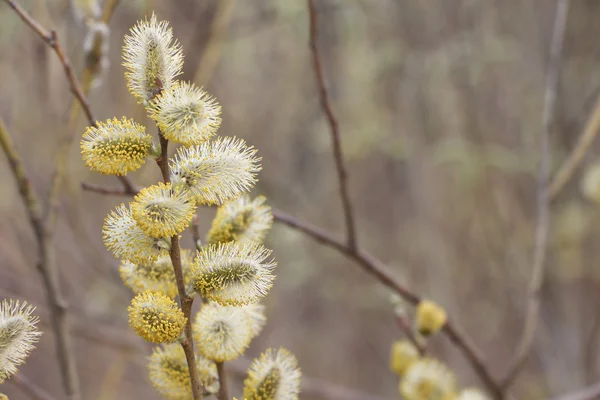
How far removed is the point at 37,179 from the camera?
1602mm

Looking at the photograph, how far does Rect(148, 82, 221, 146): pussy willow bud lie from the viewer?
0.47 m

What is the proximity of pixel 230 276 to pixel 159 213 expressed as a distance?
0.09 m

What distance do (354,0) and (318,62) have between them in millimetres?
1536

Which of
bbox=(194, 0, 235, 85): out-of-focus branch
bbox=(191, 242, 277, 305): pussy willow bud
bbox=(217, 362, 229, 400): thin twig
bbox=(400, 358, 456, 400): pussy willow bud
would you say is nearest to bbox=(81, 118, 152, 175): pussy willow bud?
bbox=(191, 242, 277, 305): pussy willow bud

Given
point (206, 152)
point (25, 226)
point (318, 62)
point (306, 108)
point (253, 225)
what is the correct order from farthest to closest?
point (306, 108) → point (25, 226) → point (318, 62) → point (253, 225) → point (206, 152)

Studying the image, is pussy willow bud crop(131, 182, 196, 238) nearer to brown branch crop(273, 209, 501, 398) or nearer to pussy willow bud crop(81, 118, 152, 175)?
pussy willow bud crop(81, 118, 152, 175)

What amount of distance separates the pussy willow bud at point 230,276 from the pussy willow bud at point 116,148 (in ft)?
0.33

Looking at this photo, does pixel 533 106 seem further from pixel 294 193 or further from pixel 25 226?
pixel 25 226

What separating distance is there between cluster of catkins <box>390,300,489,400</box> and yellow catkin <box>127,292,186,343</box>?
49 centimetres

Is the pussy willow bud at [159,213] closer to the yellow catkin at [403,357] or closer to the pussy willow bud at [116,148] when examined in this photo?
the pussy willow bud at [116,148]

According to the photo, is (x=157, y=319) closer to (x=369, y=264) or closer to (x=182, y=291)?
(x=182, y=291)

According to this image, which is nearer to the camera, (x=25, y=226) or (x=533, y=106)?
(x=25, y=226)

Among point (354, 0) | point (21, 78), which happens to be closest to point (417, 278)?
point (354, 0)

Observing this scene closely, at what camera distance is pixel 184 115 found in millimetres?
468
